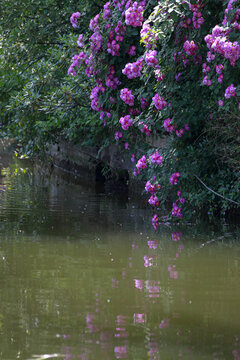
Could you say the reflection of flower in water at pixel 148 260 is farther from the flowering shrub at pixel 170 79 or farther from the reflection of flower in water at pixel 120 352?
the reflection of flower in water at pixel 120 352

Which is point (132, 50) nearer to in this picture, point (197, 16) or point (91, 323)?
point (197, 16)

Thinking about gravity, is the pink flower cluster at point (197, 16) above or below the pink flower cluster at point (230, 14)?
above

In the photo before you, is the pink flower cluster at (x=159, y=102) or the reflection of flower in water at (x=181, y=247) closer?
the reflection of flower in water at (x=181, y=247)

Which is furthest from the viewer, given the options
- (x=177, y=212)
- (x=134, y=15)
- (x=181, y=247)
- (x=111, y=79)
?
(x=111, y=79)

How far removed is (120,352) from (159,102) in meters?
5.04

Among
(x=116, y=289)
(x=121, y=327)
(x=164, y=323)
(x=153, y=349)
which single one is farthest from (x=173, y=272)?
(x=153, y=349)

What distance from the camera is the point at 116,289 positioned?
605cm

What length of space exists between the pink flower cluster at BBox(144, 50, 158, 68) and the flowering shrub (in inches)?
0.6

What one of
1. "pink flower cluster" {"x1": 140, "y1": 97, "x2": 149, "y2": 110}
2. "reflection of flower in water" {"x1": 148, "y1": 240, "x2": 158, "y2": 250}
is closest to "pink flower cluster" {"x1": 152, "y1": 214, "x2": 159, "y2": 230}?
"reflection of flower in water" {"x1": 148, "y1": 240, "x2": 158, "y2": 250}

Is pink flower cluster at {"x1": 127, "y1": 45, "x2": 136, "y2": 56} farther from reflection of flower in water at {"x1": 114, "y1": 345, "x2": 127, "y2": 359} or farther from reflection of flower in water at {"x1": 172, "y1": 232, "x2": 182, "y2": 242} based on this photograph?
reflection of flower in water at {"x1": 114, "y1": 345, "x2": 127, "y2": 359}

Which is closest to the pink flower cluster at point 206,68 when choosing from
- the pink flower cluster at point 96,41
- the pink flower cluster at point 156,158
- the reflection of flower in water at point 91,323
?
the pink flower cluster at point 156,158

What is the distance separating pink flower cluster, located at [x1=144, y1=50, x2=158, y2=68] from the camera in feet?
28.9

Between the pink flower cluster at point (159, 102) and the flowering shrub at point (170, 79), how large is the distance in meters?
0.01

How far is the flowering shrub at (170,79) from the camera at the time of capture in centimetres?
839
